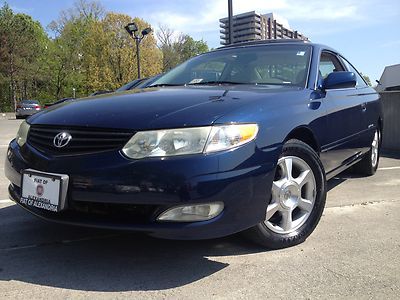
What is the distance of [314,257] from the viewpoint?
3092 millimetres

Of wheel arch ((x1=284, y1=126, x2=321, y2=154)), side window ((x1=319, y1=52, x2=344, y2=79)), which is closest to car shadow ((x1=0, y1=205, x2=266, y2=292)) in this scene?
wheel arch ((x1=284, y1=126, x2=321, y2=154))

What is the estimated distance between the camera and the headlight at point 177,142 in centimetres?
263

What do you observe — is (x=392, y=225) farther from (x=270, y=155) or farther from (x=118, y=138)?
(x=118, y=138)

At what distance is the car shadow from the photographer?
8.87 ft

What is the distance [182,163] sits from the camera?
2.58 metres

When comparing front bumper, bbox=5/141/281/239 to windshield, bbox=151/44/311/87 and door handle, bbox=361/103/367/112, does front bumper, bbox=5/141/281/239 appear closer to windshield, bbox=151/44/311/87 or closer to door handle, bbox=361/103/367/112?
windshield, bbox=151/44/311/87

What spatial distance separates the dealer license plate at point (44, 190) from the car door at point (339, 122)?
2.15m

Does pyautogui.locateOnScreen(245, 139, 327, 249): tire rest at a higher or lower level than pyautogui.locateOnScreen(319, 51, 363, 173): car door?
lower

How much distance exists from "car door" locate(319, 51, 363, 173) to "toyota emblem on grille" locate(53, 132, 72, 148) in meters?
2.07

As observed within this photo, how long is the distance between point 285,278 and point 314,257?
0.43 metres

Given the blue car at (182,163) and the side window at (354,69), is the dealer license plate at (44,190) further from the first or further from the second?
the side window at (354,69)

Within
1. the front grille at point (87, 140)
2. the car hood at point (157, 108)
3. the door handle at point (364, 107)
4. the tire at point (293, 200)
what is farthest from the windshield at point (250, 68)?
the front grille at point (87, 140)

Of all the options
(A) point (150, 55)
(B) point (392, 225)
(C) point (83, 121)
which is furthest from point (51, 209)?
(A) point (150, 55)

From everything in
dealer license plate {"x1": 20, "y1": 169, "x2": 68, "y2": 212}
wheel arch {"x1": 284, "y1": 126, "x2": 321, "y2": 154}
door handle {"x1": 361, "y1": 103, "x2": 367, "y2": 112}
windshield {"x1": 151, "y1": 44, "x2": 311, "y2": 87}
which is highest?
windshield {"x1": 151, "y1": 44, "x2": 311, "y2": 87}
